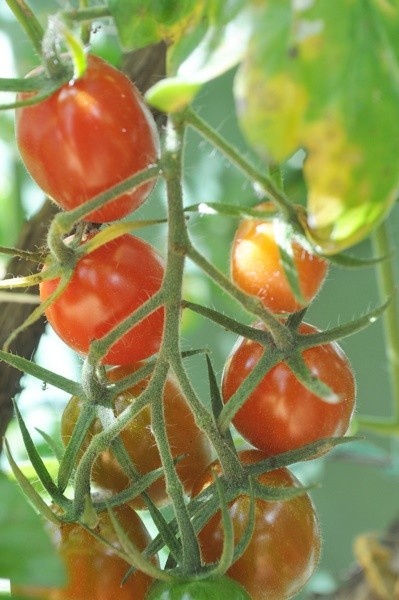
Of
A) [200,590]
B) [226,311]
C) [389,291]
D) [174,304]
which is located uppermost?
[226,311]

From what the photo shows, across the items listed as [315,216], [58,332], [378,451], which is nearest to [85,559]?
[58,332]

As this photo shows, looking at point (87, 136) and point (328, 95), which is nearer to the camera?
point (328, 95)

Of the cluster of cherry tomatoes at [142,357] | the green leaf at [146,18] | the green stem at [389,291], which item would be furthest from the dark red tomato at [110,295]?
the green stem at [389,291]

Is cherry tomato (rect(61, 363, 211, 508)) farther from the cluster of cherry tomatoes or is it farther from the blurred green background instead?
the blurred green background

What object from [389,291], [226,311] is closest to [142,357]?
[389,291]

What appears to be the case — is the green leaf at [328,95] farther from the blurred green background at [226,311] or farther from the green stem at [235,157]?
the blurred green background at [226,311]

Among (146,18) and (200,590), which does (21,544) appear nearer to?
(200,590)

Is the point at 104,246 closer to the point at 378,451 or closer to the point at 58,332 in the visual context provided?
the point at 58,332
